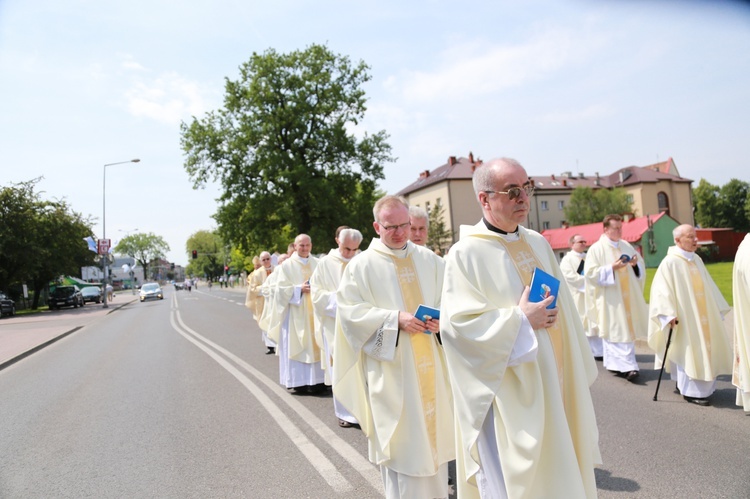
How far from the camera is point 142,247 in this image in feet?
478

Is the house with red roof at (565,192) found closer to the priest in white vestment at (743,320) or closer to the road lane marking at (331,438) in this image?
the road lane marking at (331,438)

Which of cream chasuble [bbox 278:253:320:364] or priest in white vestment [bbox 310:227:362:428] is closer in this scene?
priest in white vestment [bbox 310:227:362:428]

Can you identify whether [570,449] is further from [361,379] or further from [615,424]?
[615,424]

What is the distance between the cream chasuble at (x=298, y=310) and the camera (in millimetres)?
8078

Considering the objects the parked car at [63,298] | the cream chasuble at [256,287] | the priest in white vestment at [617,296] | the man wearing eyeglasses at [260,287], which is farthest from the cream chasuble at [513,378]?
the parked car at [63,298]

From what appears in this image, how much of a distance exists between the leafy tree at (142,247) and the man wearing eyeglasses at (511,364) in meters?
151

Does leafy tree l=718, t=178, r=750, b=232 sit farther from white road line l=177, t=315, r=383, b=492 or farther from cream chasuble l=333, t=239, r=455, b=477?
cream chasuble l=333, t=239, r=455, b=477

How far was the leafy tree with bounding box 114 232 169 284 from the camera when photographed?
142750 millimetres

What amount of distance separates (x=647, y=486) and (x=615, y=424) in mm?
1644

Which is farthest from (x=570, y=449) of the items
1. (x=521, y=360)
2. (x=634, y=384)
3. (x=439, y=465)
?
(x=634, y=384)

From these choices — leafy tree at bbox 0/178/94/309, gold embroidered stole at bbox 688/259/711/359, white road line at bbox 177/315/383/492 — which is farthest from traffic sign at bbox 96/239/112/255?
gold embroidered stole at bbox 688/259/711/359

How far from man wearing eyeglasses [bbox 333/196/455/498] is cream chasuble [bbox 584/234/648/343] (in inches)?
192

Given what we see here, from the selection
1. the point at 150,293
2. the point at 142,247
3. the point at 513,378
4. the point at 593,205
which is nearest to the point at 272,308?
the point at 513,378

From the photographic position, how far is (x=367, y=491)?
4.25 m
